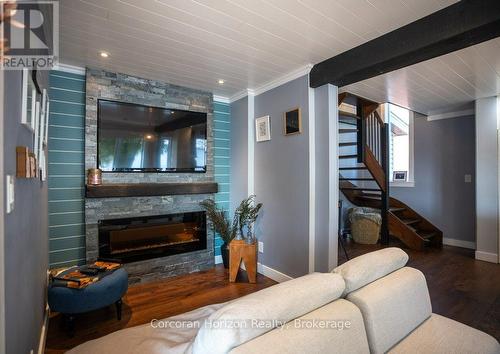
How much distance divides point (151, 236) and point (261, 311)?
264 cm

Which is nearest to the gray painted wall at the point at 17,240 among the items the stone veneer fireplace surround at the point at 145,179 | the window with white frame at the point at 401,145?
the stone veneer fireplace surround at the point at 145,179

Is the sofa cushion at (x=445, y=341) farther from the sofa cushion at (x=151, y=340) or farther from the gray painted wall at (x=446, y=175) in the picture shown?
the gray painted wall at (x=446, y=175)

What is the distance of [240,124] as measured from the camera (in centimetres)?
355

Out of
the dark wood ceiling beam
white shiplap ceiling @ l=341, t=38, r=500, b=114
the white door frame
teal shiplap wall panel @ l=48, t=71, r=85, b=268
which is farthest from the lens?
teal shiplap wall panel @ l=48, t=71, r=85, b=268

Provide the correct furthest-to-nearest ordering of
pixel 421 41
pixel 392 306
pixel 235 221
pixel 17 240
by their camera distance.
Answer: pixel 235 221, pixel 421 41, pixel 392 306, pixel 17 240

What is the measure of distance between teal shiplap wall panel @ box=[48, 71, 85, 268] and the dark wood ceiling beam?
103 inches

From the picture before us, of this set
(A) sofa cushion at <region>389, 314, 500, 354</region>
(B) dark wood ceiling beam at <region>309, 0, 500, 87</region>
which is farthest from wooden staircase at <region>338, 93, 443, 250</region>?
(A) sofa cushion at <region>389, 314, 500, 354</region>

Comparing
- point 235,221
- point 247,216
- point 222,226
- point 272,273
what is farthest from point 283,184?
point 272,273

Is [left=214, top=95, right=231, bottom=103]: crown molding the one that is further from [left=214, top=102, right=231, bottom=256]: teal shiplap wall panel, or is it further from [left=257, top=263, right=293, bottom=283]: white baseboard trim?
[left=257, top=263, right=293, bottom=283]: white baseboard trim

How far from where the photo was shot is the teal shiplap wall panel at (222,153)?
144 inches

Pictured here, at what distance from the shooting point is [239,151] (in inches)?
140

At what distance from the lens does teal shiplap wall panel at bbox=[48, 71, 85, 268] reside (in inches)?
100.0

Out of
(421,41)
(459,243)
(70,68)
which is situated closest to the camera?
(421,41)

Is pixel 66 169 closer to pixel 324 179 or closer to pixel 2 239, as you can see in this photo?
pixel 2 239
